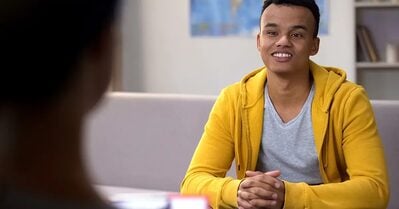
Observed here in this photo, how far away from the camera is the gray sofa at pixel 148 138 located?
2.65m

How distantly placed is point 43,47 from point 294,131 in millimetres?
1579

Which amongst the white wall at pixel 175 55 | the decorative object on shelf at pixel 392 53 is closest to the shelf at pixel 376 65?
the decorative object on shelf at pixel 392 53

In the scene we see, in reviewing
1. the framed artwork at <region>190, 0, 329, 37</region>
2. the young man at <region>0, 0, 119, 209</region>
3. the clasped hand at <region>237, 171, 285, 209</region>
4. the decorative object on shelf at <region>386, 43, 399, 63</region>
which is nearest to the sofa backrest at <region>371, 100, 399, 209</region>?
the clasped hand at <region>237, 171, 285, 209</region>

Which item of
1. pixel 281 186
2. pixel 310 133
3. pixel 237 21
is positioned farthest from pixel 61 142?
pixel 237 21

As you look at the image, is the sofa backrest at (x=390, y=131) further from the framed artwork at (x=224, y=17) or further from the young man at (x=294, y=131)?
the framed artwork at (x=224, y=17)

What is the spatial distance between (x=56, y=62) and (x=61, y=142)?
0.04 metres

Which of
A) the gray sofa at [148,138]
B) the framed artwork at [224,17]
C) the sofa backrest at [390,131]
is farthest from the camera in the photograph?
the framed artwork at [224,17]

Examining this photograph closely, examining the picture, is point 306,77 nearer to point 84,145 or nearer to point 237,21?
point 84,145

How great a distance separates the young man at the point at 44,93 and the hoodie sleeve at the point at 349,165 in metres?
1.44

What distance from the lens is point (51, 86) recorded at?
0.39 m

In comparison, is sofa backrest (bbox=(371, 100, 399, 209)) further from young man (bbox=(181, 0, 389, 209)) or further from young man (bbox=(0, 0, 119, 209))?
young man (bbox=(0, 0, 119, 209))

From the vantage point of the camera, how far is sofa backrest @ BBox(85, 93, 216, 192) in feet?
8.71

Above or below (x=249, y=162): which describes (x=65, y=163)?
above

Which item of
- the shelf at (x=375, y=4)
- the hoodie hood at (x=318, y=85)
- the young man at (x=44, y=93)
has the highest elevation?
the young man at (x=44, y=93)
